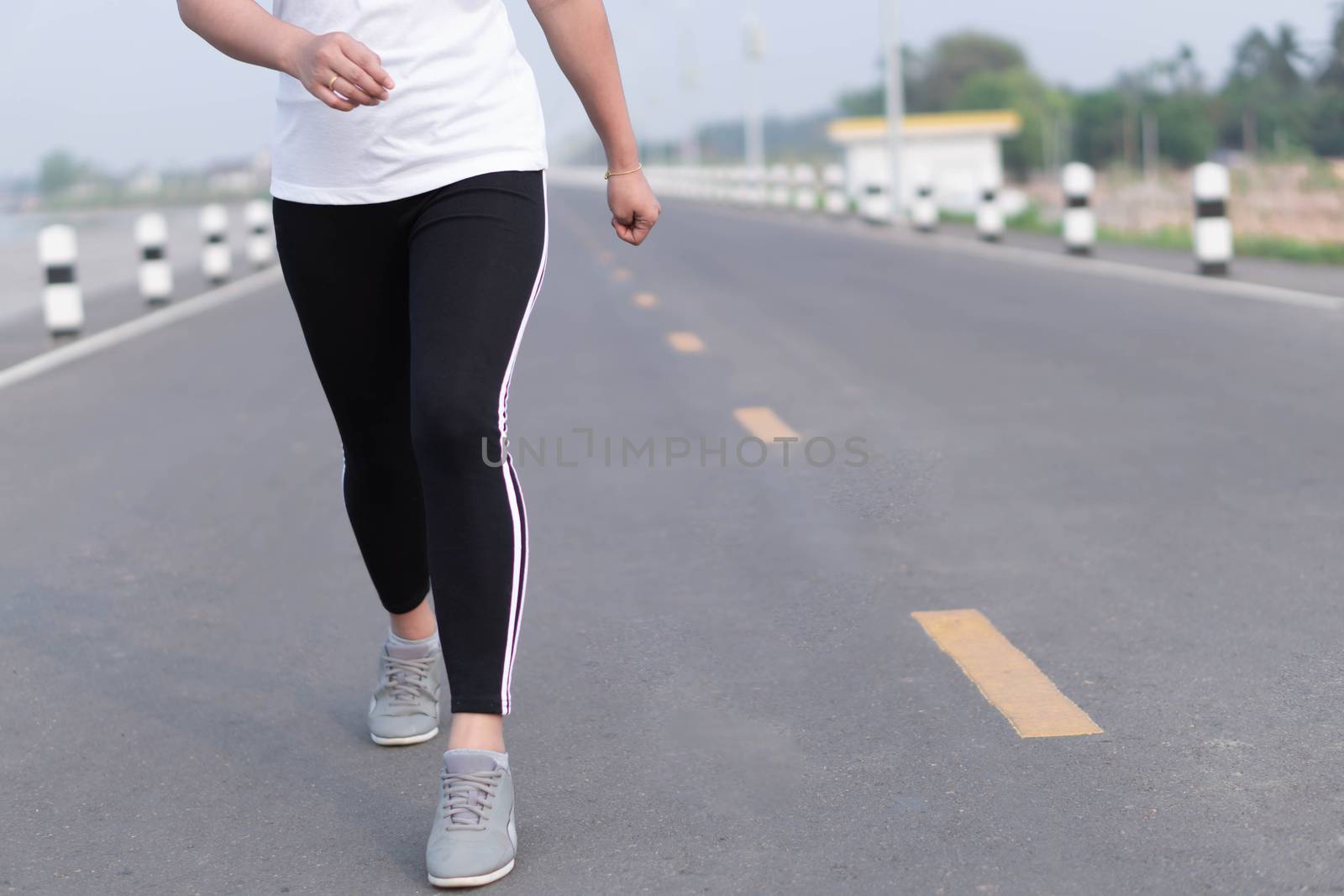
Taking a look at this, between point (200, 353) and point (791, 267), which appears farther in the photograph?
point (791, 267)

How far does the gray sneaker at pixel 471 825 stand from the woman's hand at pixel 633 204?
0.90 meters

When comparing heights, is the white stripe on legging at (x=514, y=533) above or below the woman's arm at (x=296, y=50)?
below

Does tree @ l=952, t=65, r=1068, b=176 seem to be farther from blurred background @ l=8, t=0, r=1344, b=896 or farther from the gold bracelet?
the gold bracelet

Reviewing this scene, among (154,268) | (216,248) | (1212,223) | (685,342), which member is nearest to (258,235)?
(216,248)

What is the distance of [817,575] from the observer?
4961 mm

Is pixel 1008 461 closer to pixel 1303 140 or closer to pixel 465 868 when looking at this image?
pixel 465 868

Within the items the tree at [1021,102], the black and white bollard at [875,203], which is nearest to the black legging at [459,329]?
the black and white bollard at [875,203]

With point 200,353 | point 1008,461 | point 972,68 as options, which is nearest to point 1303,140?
point 200,353

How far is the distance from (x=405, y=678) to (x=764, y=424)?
14.3 ft

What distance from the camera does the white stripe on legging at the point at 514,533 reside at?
118 inches

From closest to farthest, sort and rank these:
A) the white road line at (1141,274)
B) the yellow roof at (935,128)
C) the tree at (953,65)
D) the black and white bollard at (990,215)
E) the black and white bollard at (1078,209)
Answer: the white road line at (1141,274) → the black and white bollard at (1078,209) → the black and white bollard at (990,215) → the yellow roof at (935,128) → the tree at (953,65)

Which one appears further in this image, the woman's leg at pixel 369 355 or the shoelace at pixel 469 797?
the woman's leg at pixel 369 355

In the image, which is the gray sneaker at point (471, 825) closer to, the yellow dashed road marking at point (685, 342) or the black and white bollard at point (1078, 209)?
the yellow dashed road marking at point (685, 342)

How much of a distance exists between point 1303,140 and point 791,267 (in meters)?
23.1
